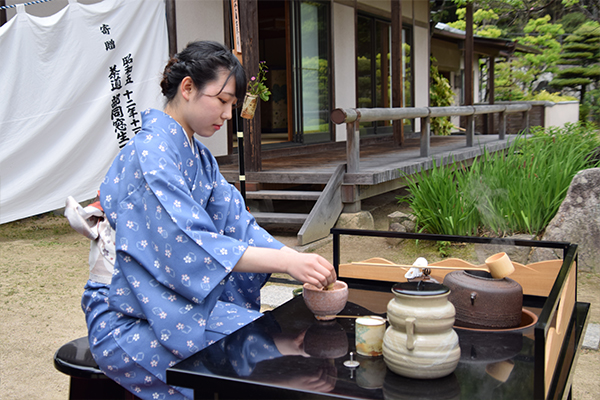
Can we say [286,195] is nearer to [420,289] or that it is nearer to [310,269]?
[310,269]

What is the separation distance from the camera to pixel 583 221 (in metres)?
4.56

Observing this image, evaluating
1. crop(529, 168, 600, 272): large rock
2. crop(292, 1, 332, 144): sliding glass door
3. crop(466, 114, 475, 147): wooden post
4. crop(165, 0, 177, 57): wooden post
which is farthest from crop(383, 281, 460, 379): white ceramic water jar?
crop(466, 114, 475, 147): wooden post

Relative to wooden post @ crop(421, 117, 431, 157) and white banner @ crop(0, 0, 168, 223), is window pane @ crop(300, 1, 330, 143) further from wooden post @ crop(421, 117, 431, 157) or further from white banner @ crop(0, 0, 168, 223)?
white banner @ crop(0, 0, 168, 223)

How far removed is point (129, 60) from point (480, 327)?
5491 millimetres

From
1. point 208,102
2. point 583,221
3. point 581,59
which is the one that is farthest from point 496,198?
point 581,59

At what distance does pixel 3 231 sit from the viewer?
6383 millimetres

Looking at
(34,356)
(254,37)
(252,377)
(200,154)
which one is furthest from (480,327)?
(254,37)

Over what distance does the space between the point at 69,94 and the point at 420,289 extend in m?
5.45

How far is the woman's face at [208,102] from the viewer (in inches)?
67.3

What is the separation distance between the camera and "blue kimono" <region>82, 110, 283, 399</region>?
152cm

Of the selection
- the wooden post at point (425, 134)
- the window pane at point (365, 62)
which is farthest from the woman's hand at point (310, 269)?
the window pane at point (365, 62)

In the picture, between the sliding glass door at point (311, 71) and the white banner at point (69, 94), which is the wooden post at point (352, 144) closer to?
the white banner at point (69, 94)

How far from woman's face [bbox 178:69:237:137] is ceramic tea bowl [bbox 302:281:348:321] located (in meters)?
0.58

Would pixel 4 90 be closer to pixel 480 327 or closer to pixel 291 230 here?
pixel 291 230
